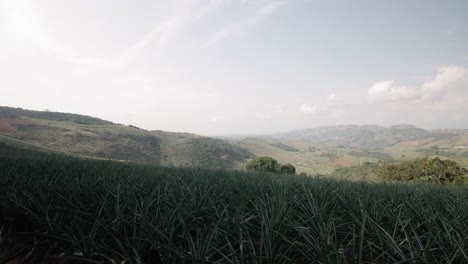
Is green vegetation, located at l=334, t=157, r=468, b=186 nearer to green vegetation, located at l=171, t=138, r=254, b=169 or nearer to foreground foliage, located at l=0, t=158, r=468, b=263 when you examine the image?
foreground foliage, located at l=0, t=158, r=468, b=263

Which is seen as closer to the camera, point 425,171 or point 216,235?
point 216,235

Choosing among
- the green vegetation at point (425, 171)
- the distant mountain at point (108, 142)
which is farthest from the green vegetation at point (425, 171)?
the distant mountain at point (108, 142)

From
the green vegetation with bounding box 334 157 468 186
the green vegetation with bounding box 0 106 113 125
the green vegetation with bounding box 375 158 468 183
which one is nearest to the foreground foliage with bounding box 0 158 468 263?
the green vegetation with bounding box 334 157 468 186

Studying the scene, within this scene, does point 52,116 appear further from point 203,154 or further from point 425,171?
point 425,171

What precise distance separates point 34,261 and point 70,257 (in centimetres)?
44

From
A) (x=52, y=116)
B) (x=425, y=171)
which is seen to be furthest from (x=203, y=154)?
(x=425, y=171)

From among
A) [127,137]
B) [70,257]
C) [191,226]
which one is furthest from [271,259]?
[127,137]

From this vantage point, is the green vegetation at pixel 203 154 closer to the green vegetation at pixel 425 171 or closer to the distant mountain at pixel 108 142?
the distant mountain at pixel 108 142

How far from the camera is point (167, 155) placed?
4520 inches

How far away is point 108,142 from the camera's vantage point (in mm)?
100750

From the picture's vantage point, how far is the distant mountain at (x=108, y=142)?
88.7m

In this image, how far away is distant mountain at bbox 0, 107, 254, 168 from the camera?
88725 millimetres

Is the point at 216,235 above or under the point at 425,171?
above

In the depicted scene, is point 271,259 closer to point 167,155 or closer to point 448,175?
point 448,175
